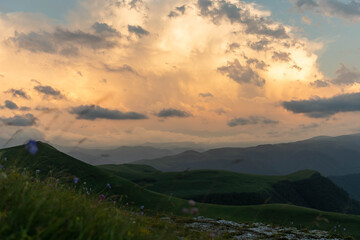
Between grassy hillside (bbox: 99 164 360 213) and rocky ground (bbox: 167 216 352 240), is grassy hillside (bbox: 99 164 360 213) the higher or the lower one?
the lower one

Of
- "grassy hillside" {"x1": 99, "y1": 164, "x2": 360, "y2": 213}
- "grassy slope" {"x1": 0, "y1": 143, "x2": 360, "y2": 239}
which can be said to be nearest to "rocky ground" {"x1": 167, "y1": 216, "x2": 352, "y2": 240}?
"grassy slope" {"x1": 0, "y1": 143, "x2": 360, "y2": 239}

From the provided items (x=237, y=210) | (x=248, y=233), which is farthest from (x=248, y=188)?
(x=248, y=233)

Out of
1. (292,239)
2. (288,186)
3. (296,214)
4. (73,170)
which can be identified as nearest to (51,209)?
(292,239)

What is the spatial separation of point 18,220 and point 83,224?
3.59ft

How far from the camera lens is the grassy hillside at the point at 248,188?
90.0m

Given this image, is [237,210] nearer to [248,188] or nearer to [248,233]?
[248,233]

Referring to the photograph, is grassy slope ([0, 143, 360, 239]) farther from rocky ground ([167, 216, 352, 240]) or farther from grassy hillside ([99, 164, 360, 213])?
rocky ground ([167, 216, 352, 240])

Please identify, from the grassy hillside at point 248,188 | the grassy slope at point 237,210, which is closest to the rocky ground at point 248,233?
the grassy slope at point 237,210

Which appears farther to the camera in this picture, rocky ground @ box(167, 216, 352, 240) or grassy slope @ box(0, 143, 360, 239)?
grassy slope @ box(0, 143, 360, 239)

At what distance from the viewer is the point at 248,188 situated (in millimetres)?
99812

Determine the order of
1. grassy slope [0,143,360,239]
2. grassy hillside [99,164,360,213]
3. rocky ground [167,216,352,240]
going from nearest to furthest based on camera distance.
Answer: rocky ground [167,216,352,240] < grassy slope [0,143,360,239] < grassy hillside [99,164,360,213]

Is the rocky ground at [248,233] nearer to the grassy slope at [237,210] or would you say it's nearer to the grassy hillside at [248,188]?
the grassy slope at [237,210]

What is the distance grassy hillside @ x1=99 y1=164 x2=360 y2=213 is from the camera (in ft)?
295

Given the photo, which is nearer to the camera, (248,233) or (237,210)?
(248,233)
